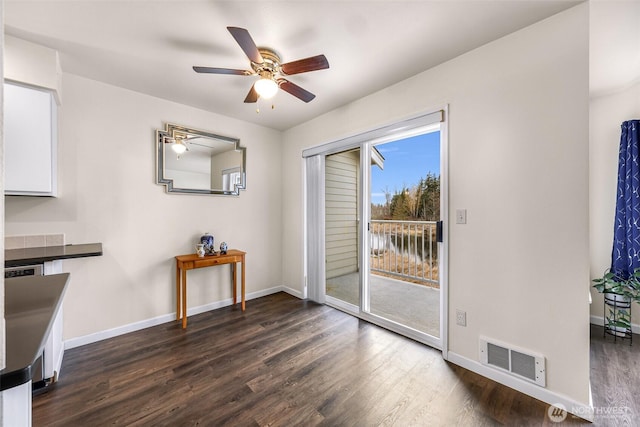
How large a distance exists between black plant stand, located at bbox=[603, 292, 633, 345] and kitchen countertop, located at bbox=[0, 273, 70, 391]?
374 centimetres

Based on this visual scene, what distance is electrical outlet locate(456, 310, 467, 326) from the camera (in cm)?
211

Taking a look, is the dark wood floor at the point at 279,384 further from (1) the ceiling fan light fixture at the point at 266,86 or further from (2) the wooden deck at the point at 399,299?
(1) the ceiling fan light fixture at the point at 266,86

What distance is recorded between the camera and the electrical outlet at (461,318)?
211cm

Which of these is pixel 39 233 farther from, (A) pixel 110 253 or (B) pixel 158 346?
(B) pixel 158 346

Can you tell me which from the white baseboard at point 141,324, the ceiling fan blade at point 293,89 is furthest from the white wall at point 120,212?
the ceiling fan blade at point 293,89

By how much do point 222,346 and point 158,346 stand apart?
2.00 feet

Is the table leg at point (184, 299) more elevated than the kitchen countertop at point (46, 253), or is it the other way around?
the kitchen countertop at point (46, 253)

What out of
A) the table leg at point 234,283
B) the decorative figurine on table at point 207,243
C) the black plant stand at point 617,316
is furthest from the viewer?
the table leg at point 234,283

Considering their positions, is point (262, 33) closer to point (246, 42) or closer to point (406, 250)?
point (246, 42)

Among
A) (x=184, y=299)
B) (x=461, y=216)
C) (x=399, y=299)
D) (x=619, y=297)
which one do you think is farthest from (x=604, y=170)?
(x=184, y=299)

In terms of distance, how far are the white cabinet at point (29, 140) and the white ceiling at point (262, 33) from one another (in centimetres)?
44

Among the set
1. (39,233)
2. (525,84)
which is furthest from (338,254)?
(39,233)

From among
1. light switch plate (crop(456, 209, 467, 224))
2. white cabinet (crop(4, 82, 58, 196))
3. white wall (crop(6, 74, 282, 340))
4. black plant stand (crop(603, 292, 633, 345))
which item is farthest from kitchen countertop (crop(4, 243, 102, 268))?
black plant stand (crop(603, 292, 633, 345))

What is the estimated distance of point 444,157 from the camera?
2.23 meters
